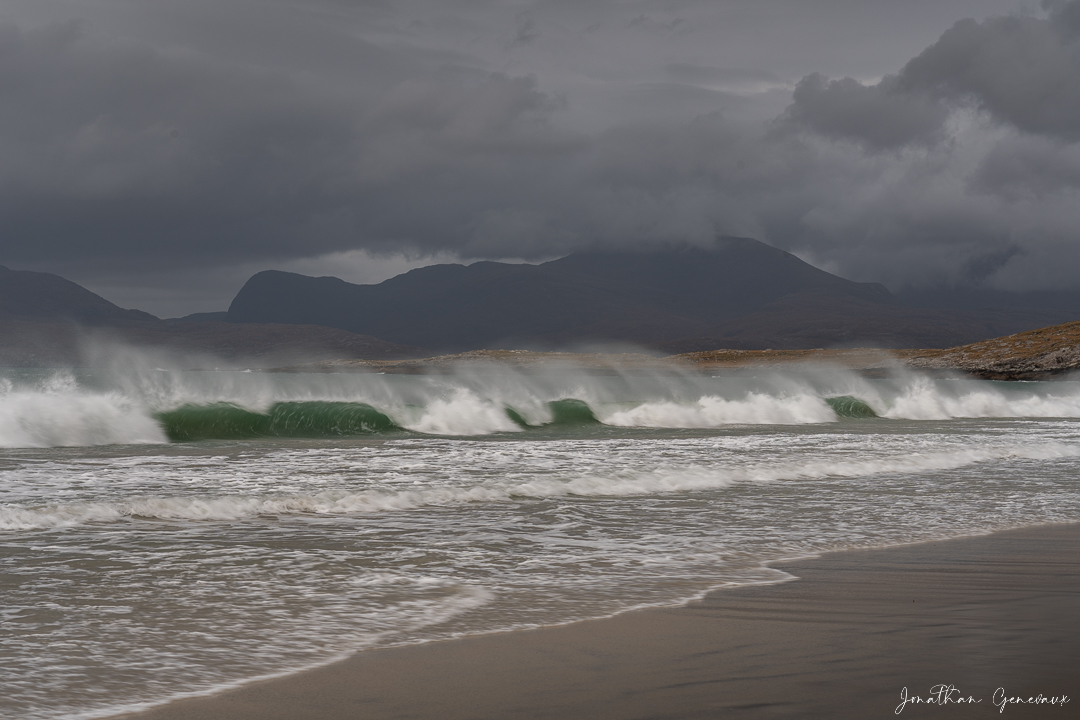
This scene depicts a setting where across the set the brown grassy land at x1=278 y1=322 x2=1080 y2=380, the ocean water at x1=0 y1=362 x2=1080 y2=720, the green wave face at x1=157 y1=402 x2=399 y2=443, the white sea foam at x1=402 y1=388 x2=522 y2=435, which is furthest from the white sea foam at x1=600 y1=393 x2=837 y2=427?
the brown grassy land at x1=278 y1=322 x2=1080 y2=380

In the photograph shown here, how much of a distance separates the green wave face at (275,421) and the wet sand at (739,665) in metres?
20.7

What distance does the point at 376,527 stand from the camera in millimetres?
9992

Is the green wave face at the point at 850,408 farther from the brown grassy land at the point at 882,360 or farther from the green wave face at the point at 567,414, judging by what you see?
the brown grassy land at the point at 882,360

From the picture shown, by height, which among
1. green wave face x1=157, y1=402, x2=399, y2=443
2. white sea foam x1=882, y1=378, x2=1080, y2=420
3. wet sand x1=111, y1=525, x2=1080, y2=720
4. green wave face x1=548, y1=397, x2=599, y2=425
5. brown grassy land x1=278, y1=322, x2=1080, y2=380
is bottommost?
white sea foam x1=882, y1=378, x2=1080, y2=420

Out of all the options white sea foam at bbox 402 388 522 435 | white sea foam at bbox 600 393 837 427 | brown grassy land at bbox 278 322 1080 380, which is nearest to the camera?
white sea foam at bbox 402 388 522 435

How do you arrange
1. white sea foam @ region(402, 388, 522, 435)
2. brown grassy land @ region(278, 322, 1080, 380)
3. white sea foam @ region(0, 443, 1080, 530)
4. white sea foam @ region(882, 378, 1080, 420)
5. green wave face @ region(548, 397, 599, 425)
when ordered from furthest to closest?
brown grassy land @ region(278, 322, 1080, 380) → white sea foam @ region(882, 378, 1080, 420) → green wave face @ region(548, 397, 599, 425) → white sea foam @ region(402, 388, 522, 435) → white sea foam @ region(0, 443, 1080, 530)

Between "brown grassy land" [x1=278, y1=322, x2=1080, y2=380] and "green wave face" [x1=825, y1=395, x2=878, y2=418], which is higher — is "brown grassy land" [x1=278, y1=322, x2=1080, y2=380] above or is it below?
above

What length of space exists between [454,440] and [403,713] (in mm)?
20476

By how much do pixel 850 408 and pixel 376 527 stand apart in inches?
1481

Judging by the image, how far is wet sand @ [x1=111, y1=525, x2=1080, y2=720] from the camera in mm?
4391

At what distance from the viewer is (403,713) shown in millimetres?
4324

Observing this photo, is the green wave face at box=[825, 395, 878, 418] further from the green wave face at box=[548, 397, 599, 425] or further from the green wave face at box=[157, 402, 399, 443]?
the green wave face at box=[157, 402, 399, 443]

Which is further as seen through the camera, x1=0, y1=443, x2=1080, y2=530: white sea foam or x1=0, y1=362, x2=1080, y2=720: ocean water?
x1=0, y1=443, x2=1080, y2=530: white sea foam

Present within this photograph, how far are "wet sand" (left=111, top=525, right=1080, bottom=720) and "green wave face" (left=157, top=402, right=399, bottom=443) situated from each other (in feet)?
67.9
